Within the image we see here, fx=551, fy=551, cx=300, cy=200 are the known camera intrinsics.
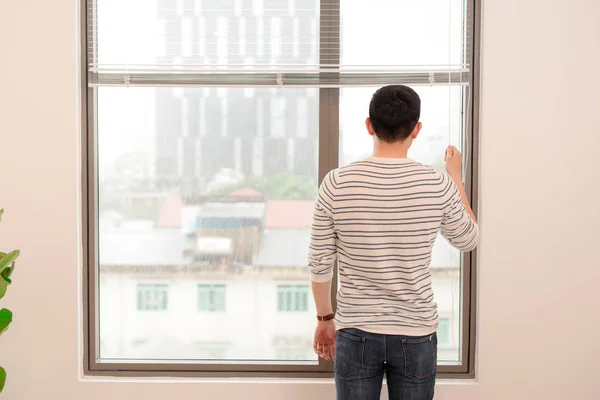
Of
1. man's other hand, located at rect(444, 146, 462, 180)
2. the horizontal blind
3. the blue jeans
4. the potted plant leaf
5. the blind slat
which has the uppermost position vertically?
the horizontal blind

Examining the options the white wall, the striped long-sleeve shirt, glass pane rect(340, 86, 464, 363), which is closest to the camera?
the striped long-sleeve shirt

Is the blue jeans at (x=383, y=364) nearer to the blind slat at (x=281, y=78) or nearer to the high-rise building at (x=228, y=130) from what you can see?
the high-rise building at (x=228, y=130)

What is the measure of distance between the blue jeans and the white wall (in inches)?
24.2

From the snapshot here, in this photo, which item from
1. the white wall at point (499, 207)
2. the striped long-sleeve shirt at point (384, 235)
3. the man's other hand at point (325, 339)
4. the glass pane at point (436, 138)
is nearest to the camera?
the striped long-sleeve shirt at point (384, 235)

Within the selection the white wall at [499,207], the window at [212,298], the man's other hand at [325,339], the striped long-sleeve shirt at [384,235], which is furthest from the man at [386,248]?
the window at [212,298]

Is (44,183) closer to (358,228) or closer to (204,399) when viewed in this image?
(204,399)

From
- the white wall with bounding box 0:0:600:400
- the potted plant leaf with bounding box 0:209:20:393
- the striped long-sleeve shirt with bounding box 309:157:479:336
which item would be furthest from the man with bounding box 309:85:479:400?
the potted plant leaf with bounding box 0:209:20:393

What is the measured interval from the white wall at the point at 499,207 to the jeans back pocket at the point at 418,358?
66 cm

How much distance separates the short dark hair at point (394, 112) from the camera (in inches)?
60.1

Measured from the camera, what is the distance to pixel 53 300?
7.20ft

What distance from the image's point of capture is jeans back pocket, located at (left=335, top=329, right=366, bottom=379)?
5.18 feet

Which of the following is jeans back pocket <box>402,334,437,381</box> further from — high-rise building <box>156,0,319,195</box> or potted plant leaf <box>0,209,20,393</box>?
potted plant leaf <box>0,209,20,393</box>

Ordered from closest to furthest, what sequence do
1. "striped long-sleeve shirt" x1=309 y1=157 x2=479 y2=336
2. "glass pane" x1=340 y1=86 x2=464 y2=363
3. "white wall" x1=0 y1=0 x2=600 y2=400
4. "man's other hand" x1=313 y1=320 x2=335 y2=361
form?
"striped long-sleeve shirt" x1=309 y1=157 x2=479 y2=336
"man's other hand" x1=313 y1=320 x2=335 y2=361
"white wall" x1=0 y1=0 x2=600 y2=400
"glass pane" x1=340 y1=86 x2=464 y2=363

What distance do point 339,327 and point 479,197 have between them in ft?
2.91
